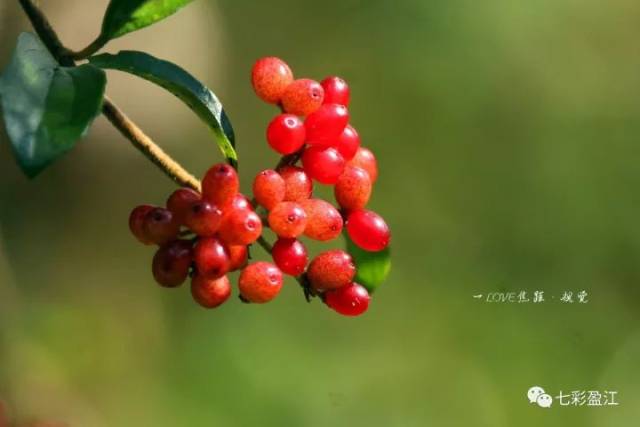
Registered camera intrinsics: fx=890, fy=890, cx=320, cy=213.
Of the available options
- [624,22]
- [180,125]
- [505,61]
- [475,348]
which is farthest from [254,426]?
[624,22]

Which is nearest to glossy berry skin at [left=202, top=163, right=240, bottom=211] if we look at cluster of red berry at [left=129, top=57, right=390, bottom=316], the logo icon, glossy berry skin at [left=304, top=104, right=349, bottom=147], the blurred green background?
cluster of red berry at [left=129, top=57, right=390, bottom=316]

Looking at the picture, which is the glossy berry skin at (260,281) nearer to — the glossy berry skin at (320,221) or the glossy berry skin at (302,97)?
the glossy berry skin at (320,221)

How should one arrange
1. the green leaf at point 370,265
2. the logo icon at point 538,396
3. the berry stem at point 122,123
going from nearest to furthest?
the berry stem at point 122,123
the green leaf at point 370,265
the logo icon at point 538,396

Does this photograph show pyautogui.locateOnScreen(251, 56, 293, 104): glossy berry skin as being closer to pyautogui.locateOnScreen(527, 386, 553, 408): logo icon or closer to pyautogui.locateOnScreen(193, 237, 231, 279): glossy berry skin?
pyautogui.locateOnScreen(193, 237, 231, 279): glossy berry skin

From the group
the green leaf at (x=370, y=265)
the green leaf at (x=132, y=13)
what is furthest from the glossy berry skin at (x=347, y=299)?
the green leaf at (x=132, y=13)

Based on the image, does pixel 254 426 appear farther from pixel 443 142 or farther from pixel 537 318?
pixel 443 142
